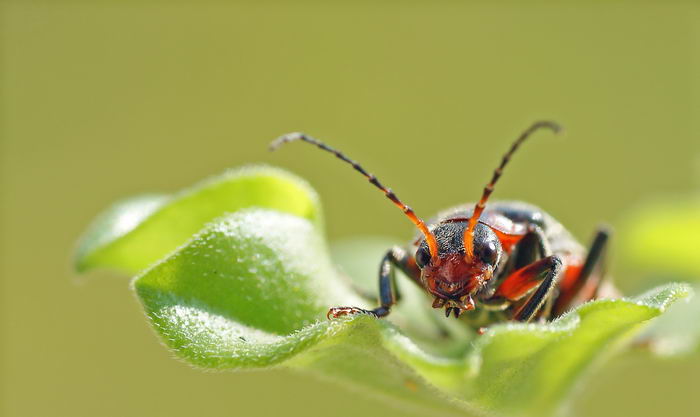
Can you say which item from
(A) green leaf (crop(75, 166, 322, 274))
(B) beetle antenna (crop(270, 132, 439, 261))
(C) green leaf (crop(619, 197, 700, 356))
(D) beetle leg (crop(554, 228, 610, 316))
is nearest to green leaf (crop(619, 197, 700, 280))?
(C) green leaf (crop(619, 197, 700, 356))

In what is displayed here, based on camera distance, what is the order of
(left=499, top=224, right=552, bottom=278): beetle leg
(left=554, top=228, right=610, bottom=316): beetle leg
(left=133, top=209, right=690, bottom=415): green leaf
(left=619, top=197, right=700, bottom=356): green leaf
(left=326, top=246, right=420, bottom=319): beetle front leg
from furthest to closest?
(left=619, top=197, right=700, bottom=356): green leaf
(left=554, top=228, right=610, bottom=316): beetle leg
(left=499, top=224, right=552, bottom=278): beetle leg
(left=326, top=246, right=420, bottom=319): beetle front leg
(left=133, top=209, right=690, bottom=415): green leaf

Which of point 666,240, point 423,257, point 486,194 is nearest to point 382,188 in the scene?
point 423,257

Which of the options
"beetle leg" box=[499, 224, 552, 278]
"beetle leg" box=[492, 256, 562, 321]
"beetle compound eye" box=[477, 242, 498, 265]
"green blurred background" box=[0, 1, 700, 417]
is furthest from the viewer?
"green blurred background" box=[0, 1, 700, 417]

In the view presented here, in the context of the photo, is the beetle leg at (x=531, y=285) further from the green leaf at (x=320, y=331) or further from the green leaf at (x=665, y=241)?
the green leaf at (x=665, y=241)

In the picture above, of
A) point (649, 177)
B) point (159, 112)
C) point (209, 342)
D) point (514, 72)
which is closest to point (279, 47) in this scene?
point (159, 112)

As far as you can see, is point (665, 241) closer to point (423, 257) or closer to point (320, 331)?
point (423, 257)

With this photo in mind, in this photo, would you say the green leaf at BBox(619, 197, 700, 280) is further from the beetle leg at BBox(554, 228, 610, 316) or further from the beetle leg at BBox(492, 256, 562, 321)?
the beetle leg at BBox(492, 256, 562, 321)

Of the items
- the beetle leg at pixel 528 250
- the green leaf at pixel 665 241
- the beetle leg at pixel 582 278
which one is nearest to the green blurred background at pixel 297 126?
the green leaf at pixel 665 241

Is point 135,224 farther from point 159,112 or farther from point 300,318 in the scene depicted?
point 159,112
